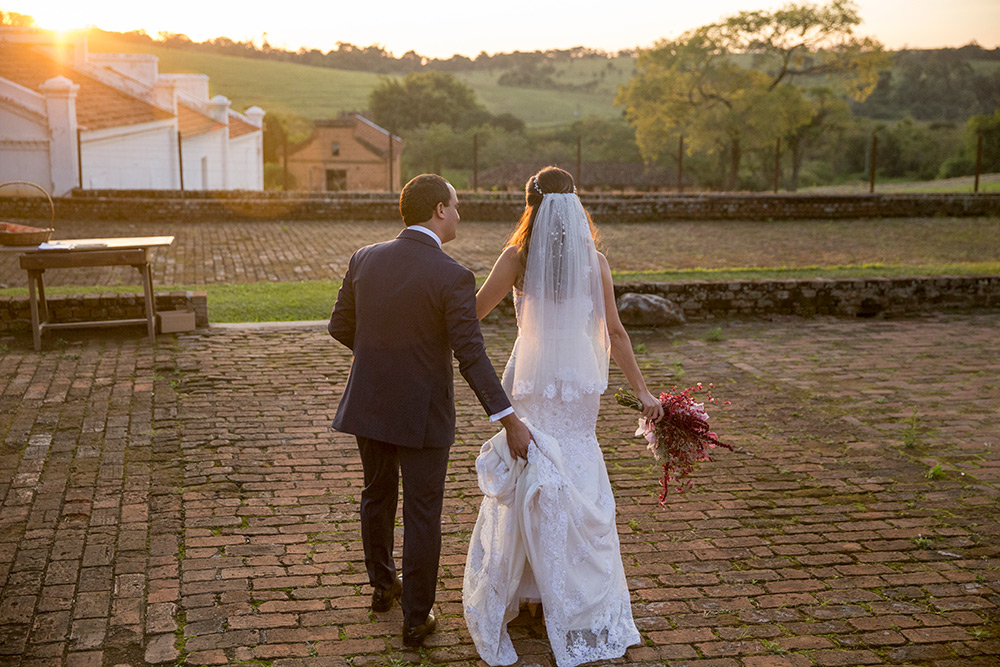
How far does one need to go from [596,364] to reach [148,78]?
113ft

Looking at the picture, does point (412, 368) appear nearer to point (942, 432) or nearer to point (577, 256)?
point (577, 256)

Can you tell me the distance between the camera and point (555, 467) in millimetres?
3828

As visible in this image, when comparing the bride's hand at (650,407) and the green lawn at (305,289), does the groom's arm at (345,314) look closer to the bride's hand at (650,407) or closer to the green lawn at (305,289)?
the bride's hand at (650,407)

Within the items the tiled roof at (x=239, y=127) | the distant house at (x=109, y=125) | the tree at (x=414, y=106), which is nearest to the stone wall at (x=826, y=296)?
the distant house at (x=109, y=125)

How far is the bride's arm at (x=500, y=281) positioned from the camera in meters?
4.08

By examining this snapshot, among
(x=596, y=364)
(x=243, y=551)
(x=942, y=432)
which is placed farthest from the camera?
(x=942, y=432)

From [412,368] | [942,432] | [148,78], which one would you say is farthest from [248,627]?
[148,78]

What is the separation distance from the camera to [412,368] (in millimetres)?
3713

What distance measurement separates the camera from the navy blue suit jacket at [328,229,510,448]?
3.61 meters

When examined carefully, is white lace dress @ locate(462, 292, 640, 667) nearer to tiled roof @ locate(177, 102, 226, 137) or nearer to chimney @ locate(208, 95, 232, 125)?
tiled roof @ locate(177, 102, 226, 137)

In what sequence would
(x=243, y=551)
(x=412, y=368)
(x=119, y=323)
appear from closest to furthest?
(x=412, y=368) → (x=243, y=551) → (x=119, y=323)

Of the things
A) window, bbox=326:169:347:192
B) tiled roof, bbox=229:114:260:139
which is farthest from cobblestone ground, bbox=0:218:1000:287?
window, bbox=326:169:347:192

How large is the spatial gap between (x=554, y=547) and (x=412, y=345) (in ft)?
3.44

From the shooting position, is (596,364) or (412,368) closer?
(412,368)
